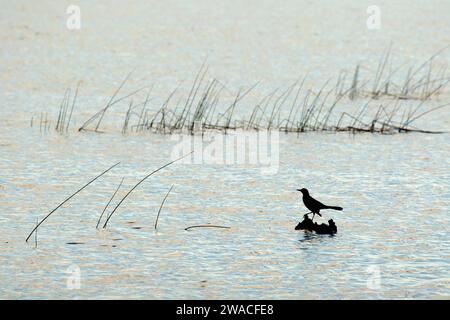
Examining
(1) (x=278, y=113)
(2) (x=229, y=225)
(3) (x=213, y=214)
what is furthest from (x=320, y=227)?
(1) (x=278, y=113)

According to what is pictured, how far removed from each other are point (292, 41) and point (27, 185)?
13.0m

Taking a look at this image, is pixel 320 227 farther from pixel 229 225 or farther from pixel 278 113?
pixel 278 113

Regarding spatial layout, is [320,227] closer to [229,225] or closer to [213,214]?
[229,225]

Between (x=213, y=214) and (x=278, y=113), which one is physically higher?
(x=278, y=113)

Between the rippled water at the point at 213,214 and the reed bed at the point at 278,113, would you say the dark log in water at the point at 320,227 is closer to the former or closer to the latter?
the rippled water at the point at 213,214

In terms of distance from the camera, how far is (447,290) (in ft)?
17.9

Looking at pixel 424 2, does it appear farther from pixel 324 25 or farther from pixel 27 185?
pixel 27 185

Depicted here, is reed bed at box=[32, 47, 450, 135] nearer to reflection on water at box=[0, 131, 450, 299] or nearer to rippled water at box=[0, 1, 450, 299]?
rippled water at box=[0, 1, 450, 299]

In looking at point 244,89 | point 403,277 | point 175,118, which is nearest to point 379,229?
point 403,277

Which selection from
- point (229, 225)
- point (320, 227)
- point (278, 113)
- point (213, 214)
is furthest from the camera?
point (278, 113)

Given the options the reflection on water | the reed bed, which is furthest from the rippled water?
the reed bed

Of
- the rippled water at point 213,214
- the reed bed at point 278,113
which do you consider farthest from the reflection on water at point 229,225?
the reed bed at point 278,113

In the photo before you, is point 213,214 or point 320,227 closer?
point 320,227

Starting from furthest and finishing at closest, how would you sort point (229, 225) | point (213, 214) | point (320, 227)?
point (213, 214) < point (229, 225) < point (320, 227)
